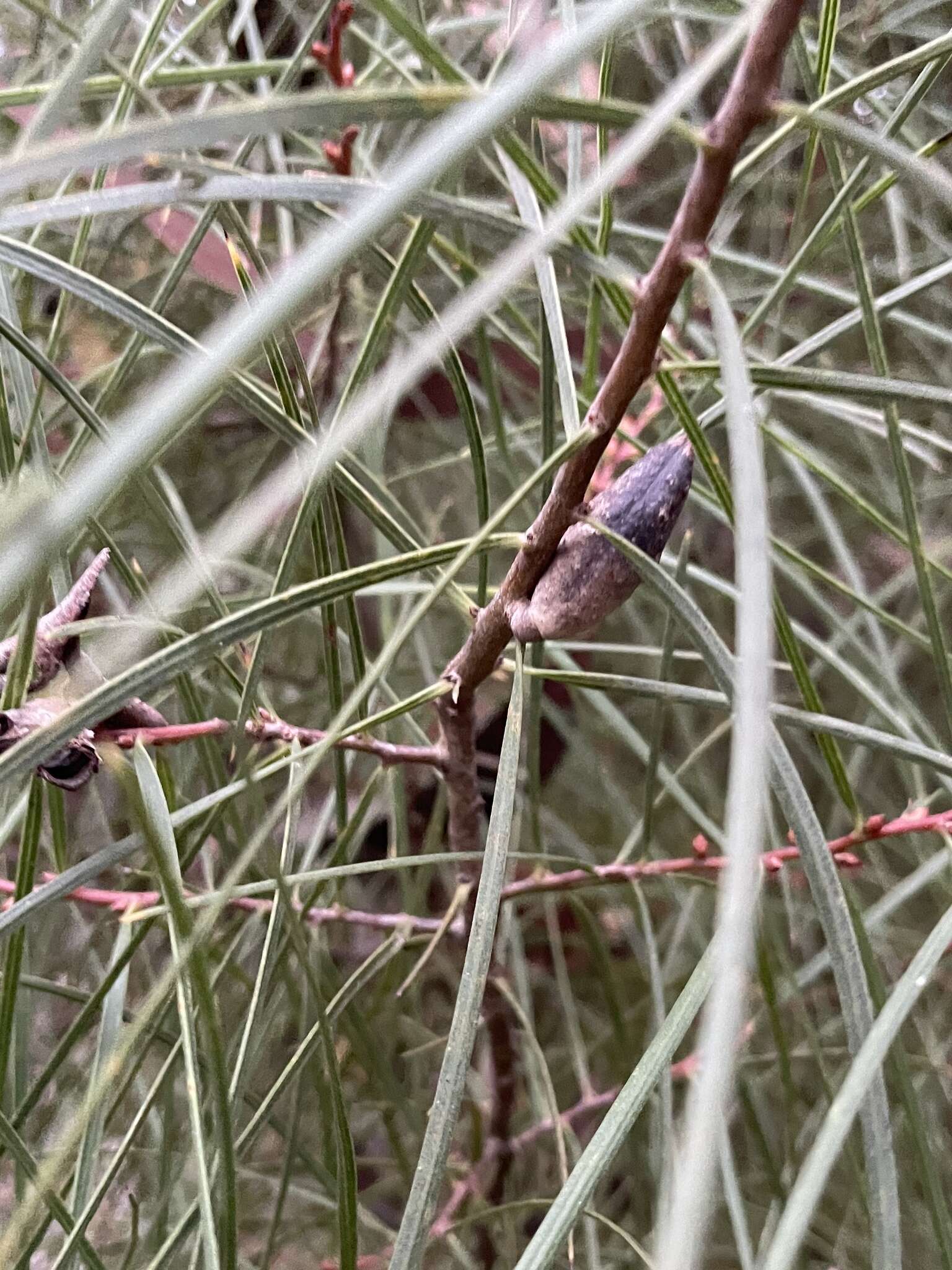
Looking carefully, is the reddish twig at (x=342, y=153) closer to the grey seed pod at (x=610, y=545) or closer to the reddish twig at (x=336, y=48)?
the reddish twig at (x=336, y=48)

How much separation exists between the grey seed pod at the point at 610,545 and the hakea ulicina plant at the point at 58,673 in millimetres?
93

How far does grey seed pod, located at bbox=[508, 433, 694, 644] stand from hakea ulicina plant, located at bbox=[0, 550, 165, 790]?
9 centimetres

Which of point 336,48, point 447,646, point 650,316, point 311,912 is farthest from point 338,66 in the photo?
point 447,646

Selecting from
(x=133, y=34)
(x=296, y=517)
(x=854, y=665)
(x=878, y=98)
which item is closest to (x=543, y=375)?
(x=296, y=517)

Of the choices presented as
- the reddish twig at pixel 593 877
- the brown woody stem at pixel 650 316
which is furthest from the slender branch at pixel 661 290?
the reddish twig at pixel 593 877

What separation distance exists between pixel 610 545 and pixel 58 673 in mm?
120

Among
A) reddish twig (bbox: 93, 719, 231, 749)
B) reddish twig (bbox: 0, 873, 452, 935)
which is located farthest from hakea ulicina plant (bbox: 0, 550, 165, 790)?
reddish twig (bbox: 0, 873, 452, 935)

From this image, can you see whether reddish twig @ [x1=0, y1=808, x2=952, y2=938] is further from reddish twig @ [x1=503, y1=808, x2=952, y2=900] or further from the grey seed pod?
the grey seed pod

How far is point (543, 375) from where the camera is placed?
0.24 m

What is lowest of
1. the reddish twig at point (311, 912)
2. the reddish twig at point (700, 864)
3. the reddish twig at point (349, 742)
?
the reddish twig at point (311, 912)

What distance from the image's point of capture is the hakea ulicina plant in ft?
0.60

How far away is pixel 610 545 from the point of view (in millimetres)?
182

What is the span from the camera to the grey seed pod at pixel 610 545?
0.18m

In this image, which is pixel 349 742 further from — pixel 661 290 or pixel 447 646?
pixel 447 646
